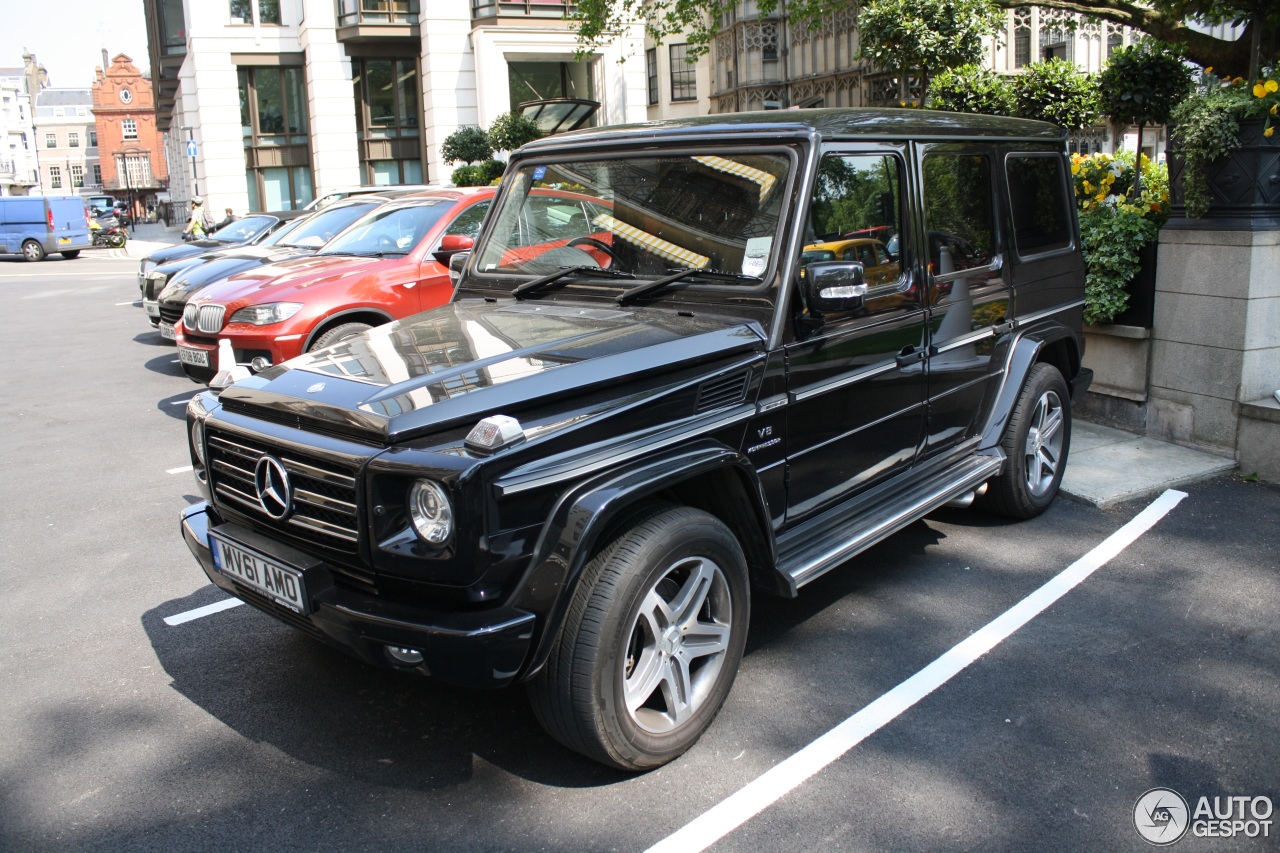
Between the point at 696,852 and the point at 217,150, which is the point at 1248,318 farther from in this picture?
the point at 217,150

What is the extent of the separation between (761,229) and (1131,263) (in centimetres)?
431

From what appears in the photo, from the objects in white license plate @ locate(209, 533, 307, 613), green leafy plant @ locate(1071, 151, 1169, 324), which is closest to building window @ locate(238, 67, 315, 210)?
green leafy plant @ locate(1071, 151, 1169, 324)

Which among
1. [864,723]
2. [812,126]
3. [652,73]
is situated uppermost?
[652,73]

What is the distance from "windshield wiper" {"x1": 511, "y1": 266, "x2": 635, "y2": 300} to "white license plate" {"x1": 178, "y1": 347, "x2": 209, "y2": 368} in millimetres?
4501

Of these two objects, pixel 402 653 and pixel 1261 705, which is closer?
pixel 402 653

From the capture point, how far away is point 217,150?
1321 inches

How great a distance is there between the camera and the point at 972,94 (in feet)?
32.7

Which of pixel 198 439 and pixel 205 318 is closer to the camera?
pixel 198 439

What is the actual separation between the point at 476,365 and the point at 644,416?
59 cm

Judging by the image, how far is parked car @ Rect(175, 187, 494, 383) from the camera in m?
7.92

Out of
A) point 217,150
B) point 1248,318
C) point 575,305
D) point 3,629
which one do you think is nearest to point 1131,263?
point 1248,318

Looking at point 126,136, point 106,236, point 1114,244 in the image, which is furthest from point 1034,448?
point 126,136

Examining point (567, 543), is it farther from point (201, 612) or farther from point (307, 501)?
point (201, 612)

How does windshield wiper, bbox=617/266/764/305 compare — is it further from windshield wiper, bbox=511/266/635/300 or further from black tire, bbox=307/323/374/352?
black tire, bbox=307/323/374/352
